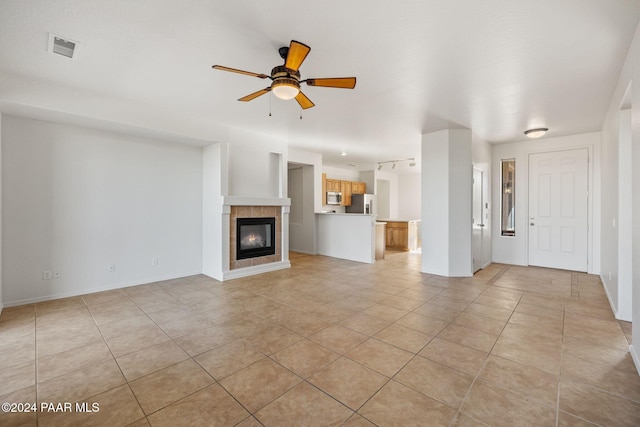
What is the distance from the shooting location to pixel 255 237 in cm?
572

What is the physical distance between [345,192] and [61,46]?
7698mm

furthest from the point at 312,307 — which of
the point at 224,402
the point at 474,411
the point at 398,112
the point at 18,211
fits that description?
the point at 18,211

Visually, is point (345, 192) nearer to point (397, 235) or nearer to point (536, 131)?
point (397, 235)

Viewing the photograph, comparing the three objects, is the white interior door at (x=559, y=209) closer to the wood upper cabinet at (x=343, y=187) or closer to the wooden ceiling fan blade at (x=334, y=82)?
the wood upper cabinet at (x=343, y=187)

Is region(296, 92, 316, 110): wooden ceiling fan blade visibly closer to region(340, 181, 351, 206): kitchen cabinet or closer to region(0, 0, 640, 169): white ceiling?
region(0, 0, 640, 169): white ceiling

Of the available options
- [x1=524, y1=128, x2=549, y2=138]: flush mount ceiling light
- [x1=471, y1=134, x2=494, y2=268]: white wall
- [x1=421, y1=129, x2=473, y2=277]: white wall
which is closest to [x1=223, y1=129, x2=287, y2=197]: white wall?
[x1=421, y1=129, x2=473, y2=277]: white wall

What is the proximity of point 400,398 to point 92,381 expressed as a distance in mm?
2274

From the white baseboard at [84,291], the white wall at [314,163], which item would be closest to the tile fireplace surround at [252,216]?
the white baseboard at [84,291]

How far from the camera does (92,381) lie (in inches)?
84.0

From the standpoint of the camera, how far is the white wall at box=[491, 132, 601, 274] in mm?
5371

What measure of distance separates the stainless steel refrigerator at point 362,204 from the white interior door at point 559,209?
15.0 ft

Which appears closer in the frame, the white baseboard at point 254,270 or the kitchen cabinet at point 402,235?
the white baseboard at point 254,270

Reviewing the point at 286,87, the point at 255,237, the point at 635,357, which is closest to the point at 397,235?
the point at 255,237

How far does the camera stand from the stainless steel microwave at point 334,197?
893 centimetres
